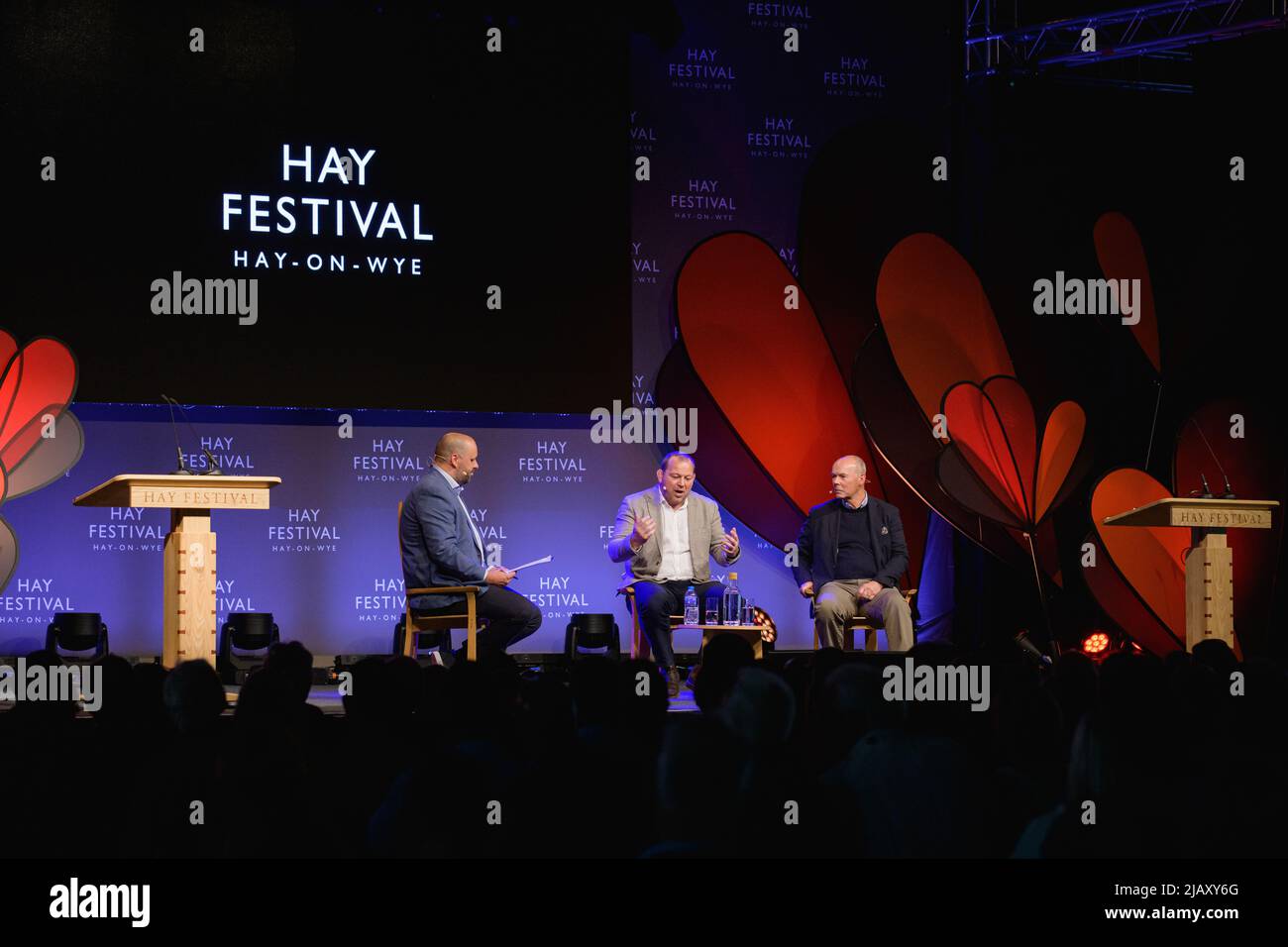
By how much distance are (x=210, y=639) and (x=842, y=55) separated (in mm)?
4812

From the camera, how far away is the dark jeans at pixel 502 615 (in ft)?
18.1

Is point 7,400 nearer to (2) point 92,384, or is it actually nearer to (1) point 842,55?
(2) point 92,384

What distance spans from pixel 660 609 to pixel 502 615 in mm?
726

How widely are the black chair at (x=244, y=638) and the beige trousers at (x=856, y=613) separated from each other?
8.41 feet

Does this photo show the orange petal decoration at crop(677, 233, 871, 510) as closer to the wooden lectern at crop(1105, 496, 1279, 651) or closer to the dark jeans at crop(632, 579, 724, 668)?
the dark jeans at crop(632, 579, 724, 668)

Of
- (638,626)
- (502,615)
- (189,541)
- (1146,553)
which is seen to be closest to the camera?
(189,541)

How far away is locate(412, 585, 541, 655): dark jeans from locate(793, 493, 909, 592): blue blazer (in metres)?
1.39

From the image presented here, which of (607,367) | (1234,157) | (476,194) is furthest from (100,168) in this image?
(1234,157)

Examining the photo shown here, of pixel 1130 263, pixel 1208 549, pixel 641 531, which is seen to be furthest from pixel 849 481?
pixel 1130 263

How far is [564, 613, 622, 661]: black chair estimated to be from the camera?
661 cm

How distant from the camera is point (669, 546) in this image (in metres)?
6.18

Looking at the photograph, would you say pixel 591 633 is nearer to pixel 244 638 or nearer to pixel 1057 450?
pixel 244 638

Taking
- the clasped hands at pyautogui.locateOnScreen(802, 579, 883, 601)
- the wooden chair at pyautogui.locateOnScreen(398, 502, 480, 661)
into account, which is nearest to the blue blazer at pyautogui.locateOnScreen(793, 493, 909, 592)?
the clasped hands at pyautogui.locateOnScreen(802, 579, 883, 601)

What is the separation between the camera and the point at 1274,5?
253 inches
